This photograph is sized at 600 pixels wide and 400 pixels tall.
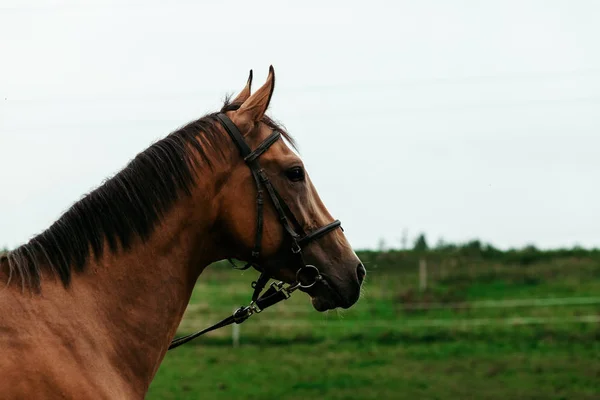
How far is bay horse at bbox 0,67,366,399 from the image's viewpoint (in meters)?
3.80

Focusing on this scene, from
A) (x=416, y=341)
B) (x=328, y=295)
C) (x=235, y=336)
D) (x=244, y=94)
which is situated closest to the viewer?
(x=328, y=295)

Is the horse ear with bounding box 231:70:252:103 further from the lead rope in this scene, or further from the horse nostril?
the horse nostril

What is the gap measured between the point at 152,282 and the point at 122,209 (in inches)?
15.2

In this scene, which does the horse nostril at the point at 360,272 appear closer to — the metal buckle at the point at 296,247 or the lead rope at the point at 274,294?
the lead rope at the point at 274,294

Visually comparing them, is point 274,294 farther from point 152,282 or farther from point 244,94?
point 244,94

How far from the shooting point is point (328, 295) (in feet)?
14.9

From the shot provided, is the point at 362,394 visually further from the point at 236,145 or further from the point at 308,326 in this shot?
the point at 236,145

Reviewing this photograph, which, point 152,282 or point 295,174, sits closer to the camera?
point 152,282

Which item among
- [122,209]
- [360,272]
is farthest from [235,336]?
[122,209]

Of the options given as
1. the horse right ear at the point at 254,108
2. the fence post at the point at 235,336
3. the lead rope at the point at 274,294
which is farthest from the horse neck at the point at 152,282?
the fence post at the point at 235,336

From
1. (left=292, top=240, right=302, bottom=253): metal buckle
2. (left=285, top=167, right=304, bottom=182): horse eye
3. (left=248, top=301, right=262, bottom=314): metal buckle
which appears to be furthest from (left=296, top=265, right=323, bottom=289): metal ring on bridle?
(left=285, top=167, right=304, bottom=182): horse eye

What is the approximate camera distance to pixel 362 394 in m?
14.3

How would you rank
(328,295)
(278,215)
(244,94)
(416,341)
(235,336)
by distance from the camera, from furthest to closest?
(235,336) → (416,341) → (244,94) → (328,295) → (278,215)

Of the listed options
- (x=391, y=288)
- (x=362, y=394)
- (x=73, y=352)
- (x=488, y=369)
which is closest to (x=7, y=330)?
(x=73, y=352)
